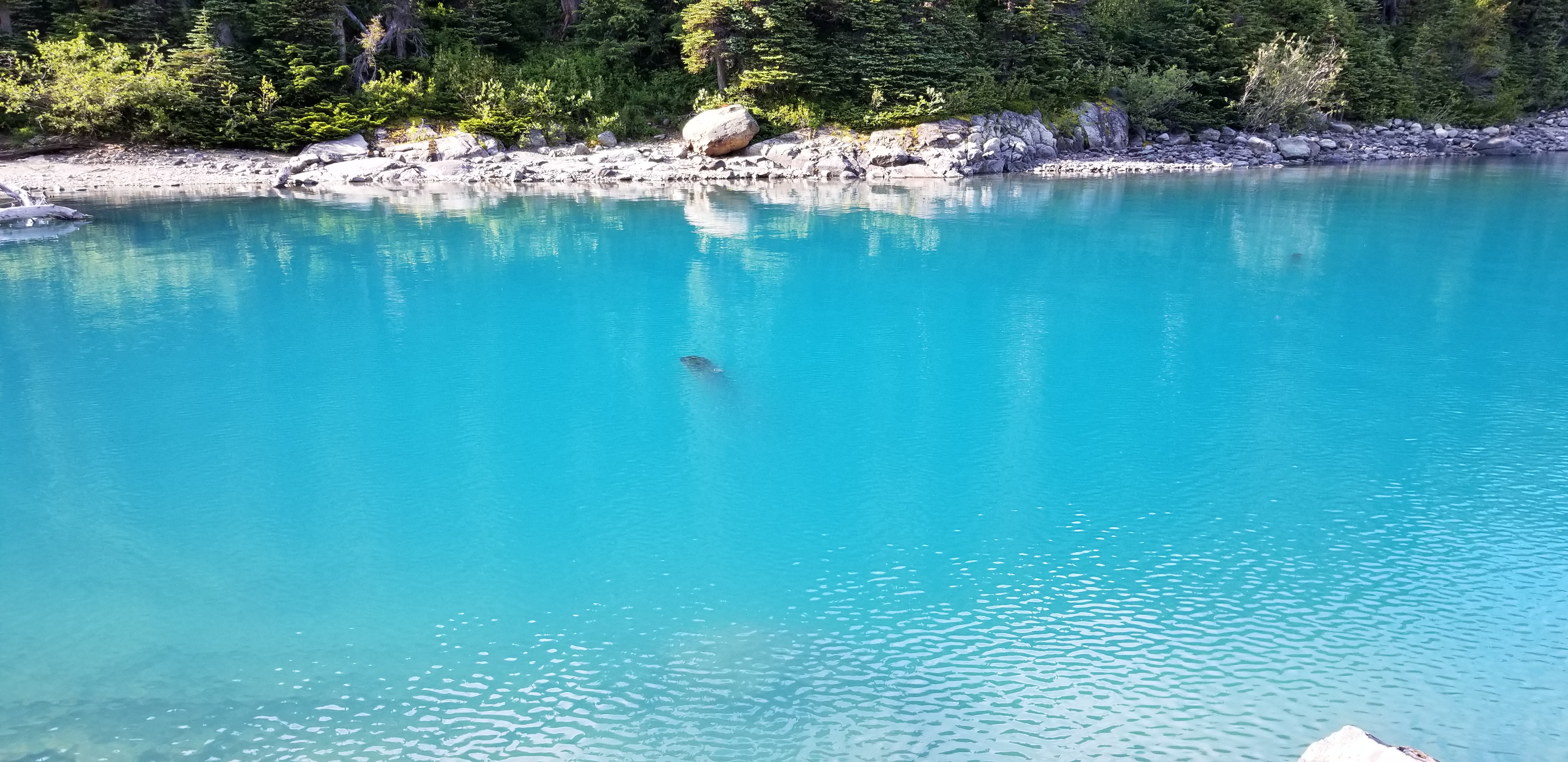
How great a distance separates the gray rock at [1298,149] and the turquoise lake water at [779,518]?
2087cm

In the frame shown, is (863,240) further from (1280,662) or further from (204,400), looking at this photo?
(1280,662)

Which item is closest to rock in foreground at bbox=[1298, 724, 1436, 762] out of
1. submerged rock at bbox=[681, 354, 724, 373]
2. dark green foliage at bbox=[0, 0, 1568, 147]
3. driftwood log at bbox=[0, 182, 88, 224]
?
submerged rock at bbox=[681, 354, 724, 373]

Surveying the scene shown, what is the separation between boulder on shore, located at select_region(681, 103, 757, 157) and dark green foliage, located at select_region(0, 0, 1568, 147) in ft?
3.79

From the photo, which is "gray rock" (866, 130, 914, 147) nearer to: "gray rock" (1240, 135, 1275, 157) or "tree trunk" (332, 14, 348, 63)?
"gray rock" (1240, 135, 1275, 157)

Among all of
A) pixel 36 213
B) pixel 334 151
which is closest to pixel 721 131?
pixel 334 151

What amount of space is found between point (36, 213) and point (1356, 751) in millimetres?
24091

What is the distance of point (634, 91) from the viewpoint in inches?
1246

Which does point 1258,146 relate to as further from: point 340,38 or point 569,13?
point 340,38

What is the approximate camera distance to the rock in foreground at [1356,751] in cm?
320

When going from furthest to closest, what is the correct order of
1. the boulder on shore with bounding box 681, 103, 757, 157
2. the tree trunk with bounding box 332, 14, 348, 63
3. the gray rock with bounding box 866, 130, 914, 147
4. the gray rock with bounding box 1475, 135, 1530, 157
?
1. the gray rock with bounding box 1475, 135, 1530, 157
2. the gray rock with bounding box 866, 130, 914, 147
3. the tree trunk with bounding box 332, 14, 348, 63
4. the boulder on shore with bounding box 681, 103, 757, 157

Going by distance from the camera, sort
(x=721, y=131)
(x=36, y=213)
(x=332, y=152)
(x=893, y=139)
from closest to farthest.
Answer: (x=36, y=213) < (x=332, y=152) < (x=721, y=131) < (x=893, y=139)

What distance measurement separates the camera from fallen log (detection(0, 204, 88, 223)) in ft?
62.3

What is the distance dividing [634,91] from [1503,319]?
2579 centimetres

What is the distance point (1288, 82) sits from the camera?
33.6 meters
